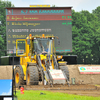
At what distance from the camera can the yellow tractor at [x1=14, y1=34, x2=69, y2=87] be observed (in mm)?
14414

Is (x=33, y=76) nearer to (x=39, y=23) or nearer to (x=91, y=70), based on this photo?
(x=91, y=70)

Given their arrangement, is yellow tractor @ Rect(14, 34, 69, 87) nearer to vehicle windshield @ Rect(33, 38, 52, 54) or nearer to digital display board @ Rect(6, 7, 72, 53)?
vehicle windshield @ Rect(33, 38, 52, 54)

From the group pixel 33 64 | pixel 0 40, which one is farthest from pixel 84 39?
pixel 33 64

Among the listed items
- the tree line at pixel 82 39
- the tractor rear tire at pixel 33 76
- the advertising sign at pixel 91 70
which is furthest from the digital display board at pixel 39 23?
the tree line at pixel 82 39

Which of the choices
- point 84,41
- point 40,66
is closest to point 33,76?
point 40,66

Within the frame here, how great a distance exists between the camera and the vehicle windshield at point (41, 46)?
16698 millimetres

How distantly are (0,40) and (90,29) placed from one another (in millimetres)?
15451

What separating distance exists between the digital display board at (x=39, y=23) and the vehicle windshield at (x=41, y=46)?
8261mm

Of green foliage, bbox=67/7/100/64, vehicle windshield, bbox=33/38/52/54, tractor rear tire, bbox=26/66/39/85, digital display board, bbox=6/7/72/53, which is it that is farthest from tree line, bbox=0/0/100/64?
tractor rear tire, bbox=26/66/39/85

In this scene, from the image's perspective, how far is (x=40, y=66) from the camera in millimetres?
15320

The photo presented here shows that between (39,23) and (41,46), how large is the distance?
29.7 feet

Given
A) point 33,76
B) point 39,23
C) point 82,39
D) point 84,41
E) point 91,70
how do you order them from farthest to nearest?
point 82,39, point 84,41, point 39,23, point 91,70, point 33,76

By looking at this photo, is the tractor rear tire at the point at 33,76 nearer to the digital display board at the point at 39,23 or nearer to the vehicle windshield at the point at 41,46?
the vehicle windshield at the point at 41,46

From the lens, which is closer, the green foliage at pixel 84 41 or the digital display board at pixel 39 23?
the digital display board at pixel 39 23
